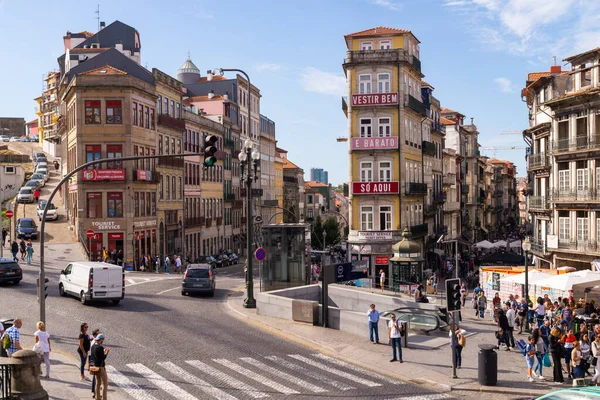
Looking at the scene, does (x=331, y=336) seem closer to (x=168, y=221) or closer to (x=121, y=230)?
(x=121, y=230)

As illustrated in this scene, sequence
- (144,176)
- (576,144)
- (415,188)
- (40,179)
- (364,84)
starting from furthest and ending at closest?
(40,179)
(144,176)
(415,188)
(364,84)
(576,144)

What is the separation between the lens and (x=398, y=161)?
5334 cm

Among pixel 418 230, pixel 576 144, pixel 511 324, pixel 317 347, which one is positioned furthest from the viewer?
pixel 418 230

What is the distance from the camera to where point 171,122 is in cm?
6347

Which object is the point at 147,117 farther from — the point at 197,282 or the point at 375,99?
the point at 197,282

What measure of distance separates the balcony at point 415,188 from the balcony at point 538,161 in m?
8.67

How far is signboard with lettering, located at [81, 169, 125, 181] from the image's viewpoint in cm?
5294

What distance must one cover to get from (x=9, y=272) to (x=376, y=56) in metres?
30.5

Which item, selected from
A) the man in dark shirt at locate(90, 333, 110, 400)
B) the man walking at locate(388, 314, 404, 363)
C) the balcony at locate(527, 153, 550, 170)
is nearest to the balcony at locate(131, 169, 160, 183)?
the balcony at locate(527, 153, 550, 170)

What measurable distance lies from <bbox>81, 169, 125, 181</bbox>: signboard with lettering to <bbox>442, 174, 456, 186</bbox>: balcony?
39.0 metres

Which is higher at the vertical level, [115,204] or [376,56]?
[376,56]

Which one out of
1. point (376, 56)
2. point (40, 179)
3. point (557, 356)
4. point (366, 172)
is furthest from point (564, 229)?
point (40, 179)

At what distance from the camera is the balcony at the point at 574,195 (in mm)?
41438

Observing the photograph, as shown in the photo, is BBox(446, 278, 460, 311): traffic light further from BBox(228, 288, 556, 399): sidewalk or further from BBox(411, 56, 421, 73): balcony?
BBox(411, 56, 421, 73): balcony
